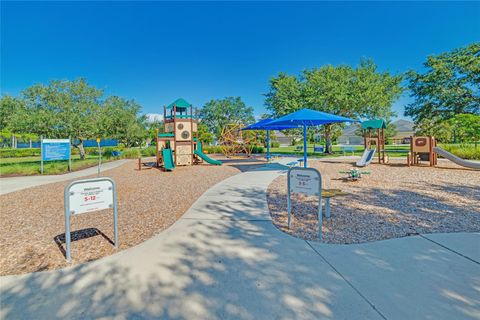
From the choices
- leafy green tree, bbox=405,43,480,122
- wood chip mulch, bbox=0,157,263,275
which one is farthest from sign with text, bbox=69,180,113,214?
leafy green tree, bbox=405,43,480,122

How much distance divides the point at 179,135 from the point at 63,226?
11.4m

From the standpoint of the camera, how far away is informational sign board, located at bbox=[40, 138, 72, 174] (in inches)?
515

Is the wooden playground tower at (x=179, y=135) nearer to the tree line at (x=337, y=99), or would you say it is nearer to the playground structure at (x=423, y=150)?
the tree line at (x=337, y=99)

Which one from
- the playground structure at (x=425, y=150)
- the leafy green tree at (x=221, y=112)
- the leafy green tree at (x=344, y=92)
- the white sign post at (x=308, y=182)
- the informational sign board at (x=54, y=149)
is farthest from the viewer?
the leafy green tree at (x=221, y=112)

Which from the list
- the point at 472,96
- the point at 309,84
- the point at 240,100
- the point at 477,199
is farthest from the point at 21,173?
the point at 240,100

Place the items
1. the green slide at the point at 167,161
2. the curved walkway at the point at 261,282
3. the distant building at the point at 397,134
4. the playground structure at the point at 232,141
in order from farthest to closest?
the distant building at the point at 397,134
the playground structure at the point at 232,141
the green slide at the point at 167,161
the curved walkway at the point at 261,282

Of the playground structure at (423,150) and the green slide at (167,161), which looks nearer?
the playground structure at (423,150)

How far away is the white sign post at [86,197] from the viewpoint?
3283 millimetres

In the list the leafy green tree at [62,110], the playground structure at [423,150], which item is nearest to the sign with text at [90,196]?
the playground structure at [423,150]

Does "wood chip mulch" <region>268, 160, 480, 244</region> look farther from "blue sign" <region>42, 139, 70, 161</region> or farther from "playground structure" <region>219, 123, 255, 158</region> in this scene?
"playground structure" <region>219, 123, 255, 158</region>

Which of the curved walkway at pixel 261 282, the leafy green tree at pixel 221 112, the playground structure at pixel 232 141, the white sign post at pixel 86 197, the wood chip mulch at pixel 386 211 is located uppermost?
the leafy green tree at pixel 221 112

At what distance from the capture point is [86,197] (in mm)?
3434

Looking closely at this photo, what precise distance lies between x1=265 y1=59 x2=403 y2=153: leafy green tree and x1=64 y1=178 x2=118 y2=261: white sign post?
829 inches

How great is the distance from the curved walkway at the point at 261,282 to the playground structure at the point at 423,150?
459 inches
